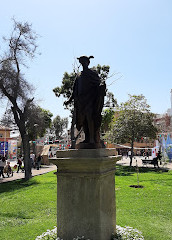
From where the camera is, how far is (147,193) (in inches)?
351

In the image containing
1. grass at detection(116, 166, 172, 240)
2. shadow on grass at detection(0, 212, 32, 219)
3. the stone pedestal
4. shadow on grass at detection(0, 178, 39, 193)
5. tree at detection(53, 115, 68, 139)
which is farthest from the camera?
tree at detection(53, 115, 68, 139)

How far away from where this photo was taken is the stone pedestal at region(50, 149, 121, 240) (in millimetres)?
3398

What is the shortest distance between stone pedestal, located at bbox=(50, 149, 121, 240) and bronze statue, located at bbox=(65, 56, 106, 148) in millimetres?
412

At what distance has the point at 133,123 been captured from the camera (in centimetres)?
1992

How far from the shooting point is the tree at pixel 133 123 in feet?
65.1

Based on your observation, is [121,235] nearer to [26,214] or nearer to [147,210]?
[147,210]

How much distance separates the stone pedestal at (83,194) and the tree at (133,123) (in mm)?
16683

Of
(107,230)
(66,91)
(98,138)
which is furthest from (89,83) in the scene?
(66,91)

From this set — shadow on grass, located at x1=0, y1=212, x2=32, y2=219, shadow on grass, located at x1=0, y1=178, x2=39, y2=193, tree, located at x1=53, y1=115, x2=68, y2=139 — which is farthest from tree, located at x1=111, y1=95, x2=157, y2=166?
tree, located at x1=53, y1=115, x2=68, y2=139

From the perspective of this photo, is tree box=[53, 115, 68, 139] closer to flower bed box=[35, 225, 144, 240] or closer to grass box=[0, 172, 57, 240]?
grass box=[0, 172, 57, 240]

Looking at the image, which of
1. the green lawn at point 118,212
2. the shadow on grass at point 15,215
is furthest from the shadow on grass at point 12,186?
the shadow on grass at point 15,215

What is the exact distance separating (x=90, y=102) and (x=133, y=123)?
16.6m

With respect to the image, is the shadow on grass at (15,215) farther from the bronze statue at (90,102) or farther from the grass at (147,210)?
the bronze statue at (90,102)

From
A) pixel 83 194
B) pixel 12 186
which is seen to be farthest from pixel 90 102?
pixel 12 186
